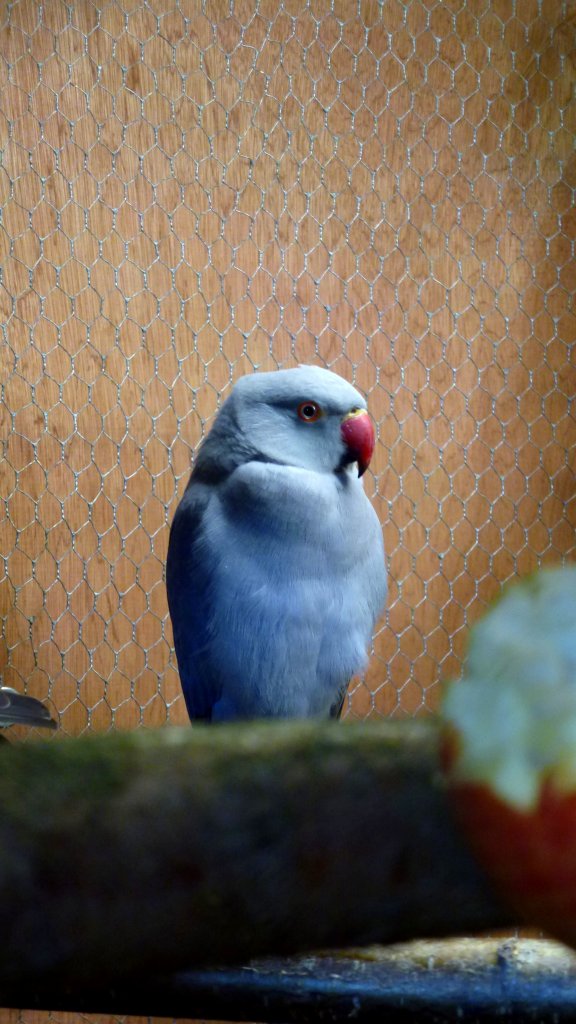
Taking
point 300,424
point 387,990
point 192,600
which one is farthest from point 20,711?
point 387,990

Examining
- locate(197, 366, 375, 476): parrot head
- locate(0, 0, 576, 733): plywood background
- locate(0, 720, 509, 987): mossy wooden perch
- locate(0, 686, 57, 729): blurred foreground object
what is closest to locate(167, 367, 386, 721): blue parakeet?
locate(197, 366, 375, 476): parrot head

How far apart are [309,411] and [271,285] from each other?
1.59 ft

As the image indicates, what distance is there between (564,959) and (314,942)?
0.24 m

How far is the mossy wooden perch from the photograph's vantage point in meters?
0.16

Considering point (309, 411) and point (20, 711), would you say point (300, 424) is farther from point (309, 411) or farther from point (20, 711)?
point (20, 711)

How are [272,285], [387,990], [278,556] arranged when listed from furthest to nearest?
[272,285] < [278,556] < [387,990]

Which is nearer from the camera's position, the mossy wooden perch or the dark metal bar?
the mossy wooden perch

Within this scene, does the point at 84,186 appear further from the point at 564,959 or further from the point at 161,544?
the point at 564,959

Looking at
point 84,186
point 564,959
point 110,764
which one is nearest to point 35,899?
point 110,764

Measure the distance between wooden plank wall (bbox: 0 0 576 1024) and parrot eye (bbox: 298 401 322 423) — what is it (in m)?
0.43

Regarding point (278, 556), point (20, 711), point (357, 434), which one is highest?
point (357, 434)

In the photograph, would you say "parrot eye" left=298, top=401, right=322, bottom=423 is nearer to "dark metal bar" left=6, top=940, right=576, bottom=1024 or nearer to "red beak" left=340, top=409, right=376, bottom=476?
"red beak" left=340, top=409, right=376, bottom=476

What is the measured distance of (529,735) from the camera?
130 mm

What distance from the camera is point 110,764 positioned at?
163 mm
